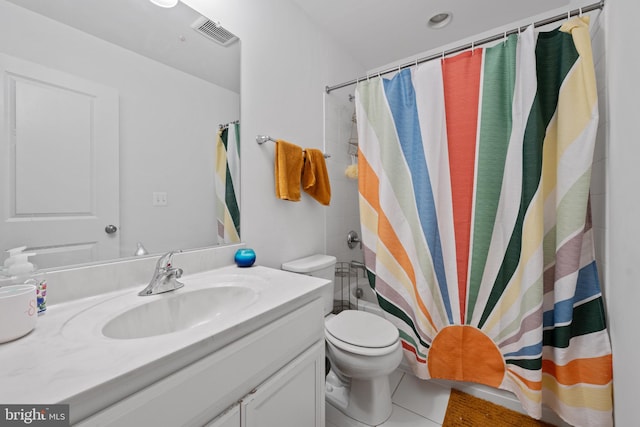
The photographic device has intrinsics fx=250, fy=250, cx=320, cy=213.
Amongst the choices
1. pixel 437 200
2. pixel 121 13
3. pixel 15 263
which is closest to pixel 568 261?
pixel 437 200

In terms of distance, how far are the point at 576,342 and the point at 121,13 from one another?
224 cm

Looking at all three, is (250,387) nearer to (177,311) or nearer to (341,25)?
(177,311)

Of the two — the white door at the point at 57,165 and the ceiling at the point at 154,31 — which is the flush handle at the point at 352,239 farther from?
the white door at the point at 57,165

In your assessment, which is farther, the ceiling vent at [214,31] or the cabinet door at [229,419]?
the ceiling vent at [214,31]

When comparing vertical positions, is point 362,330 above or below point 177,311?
below

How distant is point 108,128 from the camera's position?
2.75ft

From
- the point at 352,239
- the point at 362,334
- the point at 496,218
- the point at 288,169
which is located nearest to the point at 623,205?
the point at 496,218

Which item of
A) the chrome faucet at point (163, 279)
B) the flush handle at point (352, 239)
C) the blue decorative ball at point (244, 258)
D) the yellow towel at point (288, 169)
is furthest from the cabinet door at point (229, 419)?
the flush handle at point (352, 239)

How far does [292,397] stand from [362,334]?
546 millimetres

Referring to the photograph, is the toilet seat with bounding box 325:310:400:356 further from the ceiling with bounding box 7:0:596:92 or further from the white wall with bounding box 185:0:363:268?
the ceiling with bounding box 7:0:596:92

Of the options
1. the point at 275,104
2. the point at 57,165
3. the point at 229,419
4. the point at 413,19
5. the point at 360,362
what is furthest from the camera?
the point at 413,19

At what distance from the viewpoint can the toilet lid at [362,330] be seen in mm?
1181

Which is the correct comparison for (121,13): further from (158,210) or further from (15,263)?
(15,263)

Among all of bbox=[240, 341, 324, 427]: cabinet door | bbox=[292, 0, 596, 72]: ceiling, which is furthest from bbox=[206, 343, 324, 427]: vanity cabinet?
bbox=[292, 0, 596, 72]: ceiling
